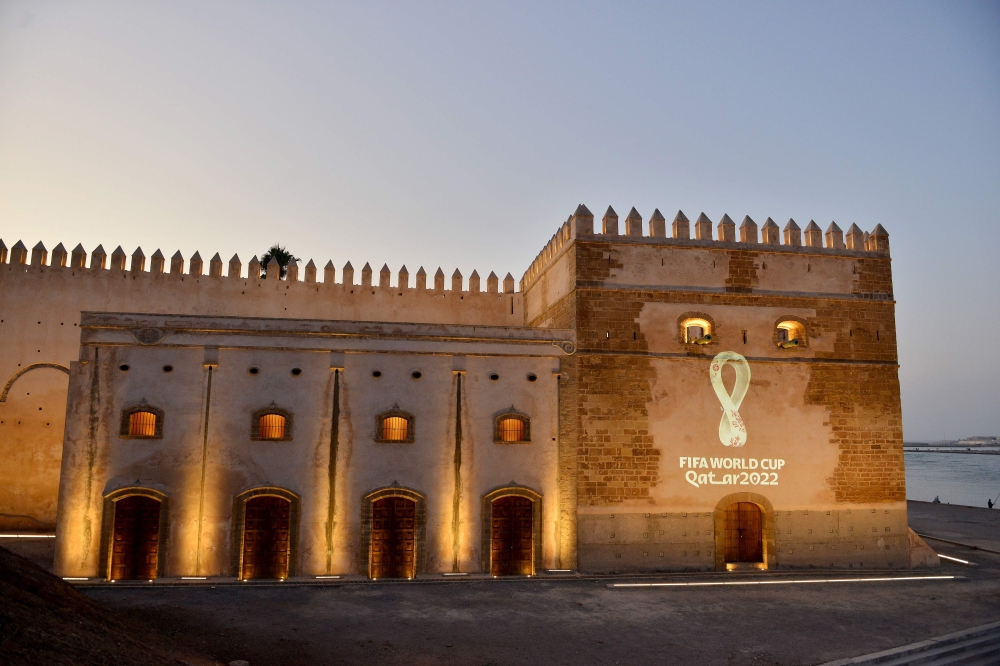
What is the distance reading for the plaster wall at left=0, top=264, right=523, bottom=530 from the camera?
71.2ft

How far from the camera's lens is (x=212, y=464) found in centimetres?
1756

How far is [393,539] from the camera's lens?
18.0 m

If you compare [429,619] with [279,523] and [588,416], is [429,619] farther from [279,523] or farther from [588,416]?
[588,416]

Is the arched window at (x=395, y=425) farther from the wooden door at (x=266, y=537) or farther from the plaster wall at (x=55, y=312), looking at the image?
the plaster wall at (x=55, y=312)

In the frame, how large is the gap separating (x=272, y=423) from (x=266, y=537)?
3.03 meters

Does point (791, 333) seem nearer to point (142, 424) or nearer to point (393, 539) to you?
point (393, 539)

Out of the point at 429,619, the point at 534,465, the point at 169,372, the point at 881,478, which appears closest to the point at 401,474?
the point at 534,465

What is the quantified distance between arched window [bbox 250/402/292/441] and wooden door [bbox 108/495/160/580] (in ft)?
10.3

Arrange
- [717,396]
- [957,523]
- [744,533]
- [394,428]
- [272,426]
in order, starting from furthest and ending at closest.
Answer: [957,523] → [717,396] → [744,533] → [394,428] → [272,426]

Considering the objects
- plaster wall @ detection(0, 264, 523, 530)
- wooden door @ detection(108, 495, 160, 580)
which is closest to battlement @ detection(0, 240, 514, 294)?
plaster wall @ detection(0, 264, 523, 530)

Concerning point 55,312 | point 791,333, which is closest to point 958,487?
point 791,333

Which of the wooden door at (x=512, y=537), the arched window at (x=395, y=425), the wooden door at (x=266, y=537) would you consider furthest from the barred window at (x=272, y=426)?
the wooden door at (x=512, y=537)

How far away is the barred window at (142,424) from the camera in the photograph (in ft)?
57.6

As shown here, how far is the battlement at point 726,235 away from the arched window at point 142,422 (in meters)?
12.8
